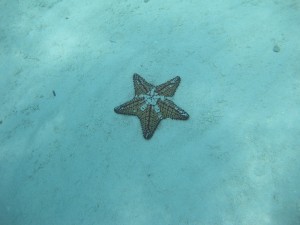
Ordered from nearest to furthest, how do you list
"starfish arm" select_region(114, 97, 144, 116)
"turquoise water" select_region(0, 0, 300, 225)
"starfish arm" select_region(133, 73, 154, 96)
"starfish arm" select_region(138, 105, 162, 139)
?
"turquoise water" select_region(0, 0, 300, 225), "starfish arm" select_region(138, 105, 162, 139), "starfish arm" select_region(114, 97, 144, 116), "starfish arm" select_region(133, 73, 154, 96)

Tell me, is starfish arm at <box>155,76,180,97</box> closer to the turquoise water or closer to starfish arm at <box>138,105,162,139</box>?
the turquoise water

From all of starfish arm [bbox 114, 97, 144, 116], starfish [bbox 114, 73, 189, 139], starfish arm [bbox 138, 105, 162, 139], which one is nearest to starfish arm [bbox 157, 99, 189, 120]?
starfish [bbox 114, 73, 189, 139]

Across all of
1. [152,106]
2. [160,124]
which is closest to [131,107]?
[152,106]

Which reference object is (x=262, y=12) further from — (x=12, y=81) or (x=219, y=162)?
(x=12, y=81)

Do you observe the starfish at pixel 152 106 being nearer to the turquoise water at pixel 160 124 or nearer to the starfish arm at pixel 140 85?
the starfish arm at pixel 140 85

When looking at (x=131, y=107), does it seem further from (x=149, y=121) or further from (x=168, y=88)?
(x=168, y=88)

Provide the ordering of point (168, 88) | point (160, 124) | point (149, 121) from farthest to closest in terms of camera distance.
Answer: point (168, 88) < point (160, 124) < point (149, 121)
